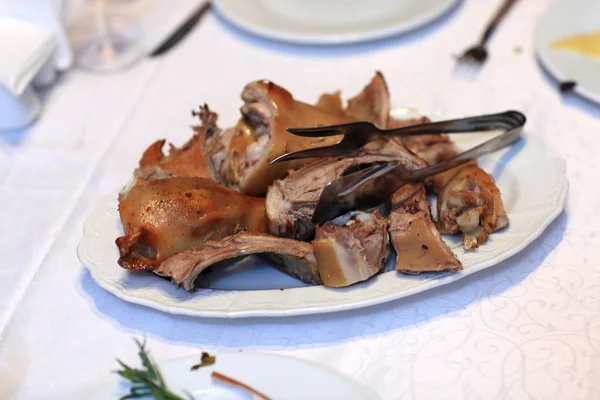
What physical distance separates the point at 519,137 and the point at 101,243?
41.4 inches

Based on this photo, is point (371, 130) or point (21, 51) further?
point (21, 51)

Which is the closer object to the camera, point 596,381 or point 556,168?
point 596,381

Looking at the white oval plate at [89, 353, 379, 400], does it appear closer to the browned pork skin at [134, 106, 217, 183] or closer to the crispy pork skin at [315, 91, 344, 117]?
the browned pork skin at [134, 106, 217, 183]

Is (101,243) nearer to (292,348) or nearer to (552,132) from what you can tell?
(292,348)

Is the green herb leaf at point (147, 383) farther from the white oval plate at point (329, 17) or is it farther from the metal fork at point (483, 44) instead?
the metal fork at point (483, 44)

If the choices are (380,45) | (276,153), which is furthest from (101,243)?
(380,45)

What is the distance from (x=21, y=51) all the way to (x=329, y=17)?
1.06 m

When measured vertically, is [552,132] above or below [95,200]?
above

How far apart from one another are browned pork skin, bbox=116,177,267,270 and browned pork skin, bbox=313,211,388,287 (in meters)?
0.20

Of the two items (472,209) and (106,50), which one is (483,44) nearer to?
(472,209)

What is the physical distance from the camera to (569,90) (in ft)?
6.10

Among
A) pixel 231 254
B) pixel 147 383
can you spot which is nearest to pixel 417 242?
pixel 231 254

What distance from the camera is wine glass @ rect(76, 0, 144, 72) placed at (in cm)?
224

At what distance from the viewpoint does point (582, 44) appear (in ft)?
6.44
